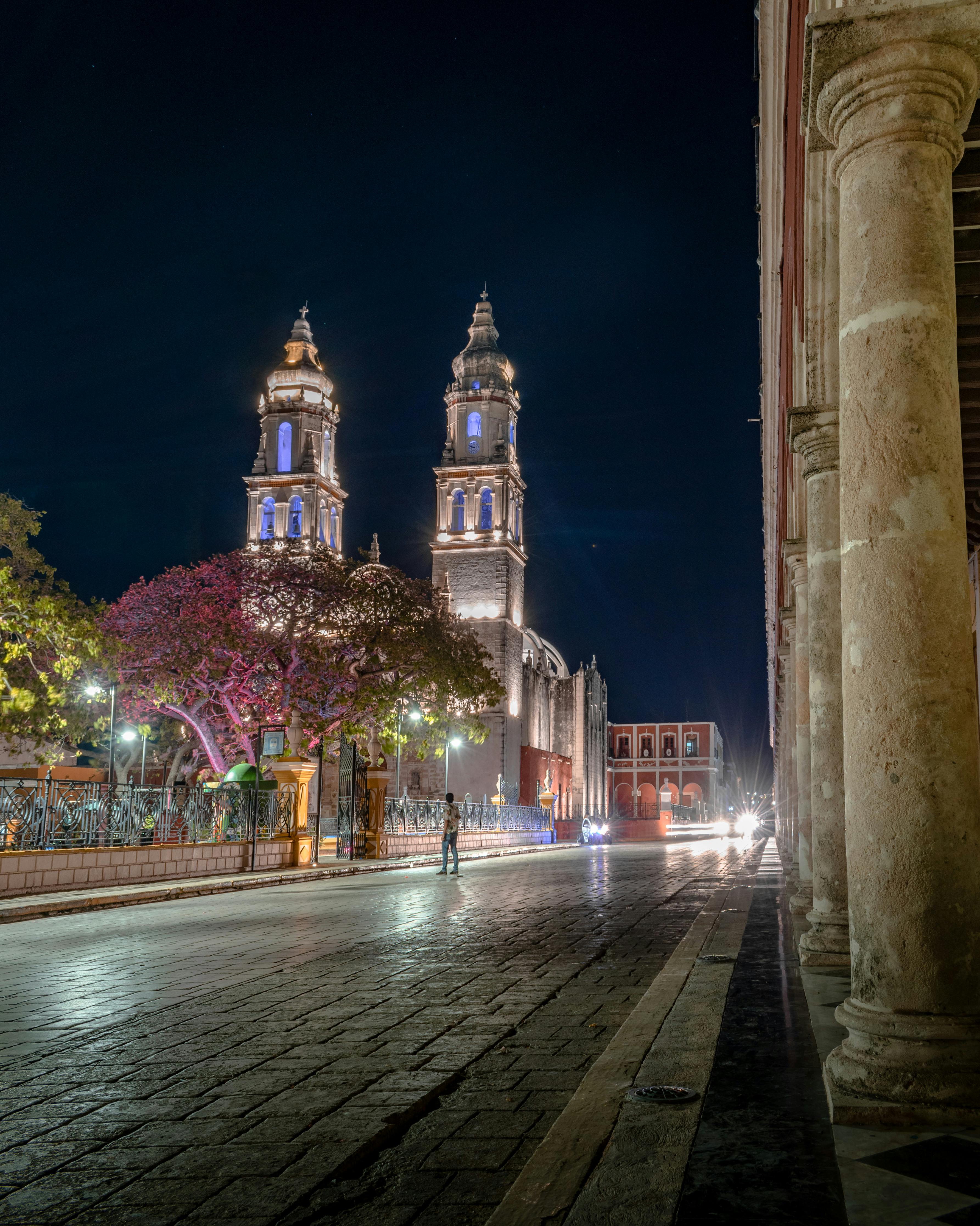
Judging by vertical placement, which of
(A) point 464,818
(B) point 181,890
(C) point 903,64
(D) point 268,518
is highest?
(D) point 268,518

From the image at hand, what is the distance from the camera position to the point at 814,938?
25.3 feet

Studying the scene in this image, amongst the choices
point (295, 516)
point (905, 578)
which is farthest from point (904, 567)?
point (295, 516)

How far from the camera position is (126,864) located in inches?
675

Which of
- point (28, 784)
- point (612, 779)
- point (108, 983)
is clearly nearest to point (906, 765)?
point (108, 983)

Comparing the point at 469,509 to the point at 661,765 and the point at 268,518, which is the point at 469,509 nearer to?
the point at 268,518

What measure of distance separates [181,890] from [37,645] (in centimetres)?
525

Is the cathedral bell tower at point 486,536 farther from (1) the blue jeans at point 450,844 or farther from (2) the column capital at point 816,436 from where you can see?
(2) the column capital at point 816,436

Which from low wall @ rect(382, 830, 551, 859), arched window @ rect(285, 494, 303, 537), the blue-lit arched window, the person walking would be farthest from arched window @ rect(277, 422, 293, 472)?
the person walking

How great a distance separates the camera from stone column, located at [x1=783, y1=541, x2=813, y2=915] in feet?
36.9

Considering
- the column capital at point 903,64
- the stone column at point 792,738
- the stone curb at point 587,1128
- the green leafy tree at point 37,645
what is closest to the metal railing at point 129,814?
the green leafy tree at point 37,645

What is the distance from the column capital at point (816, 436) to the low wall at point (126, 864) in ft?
38.8

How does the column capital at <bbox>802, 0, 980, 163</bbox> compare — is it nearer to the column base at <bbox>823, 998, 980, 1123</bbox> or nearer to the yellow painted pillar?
the column base at <bbox>823, 998, 980, 1123</bbox>

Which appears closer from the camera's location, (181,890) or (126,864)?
(181,890)

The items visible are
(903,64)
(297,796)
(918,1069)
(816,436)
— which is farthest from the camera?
(297,796)
